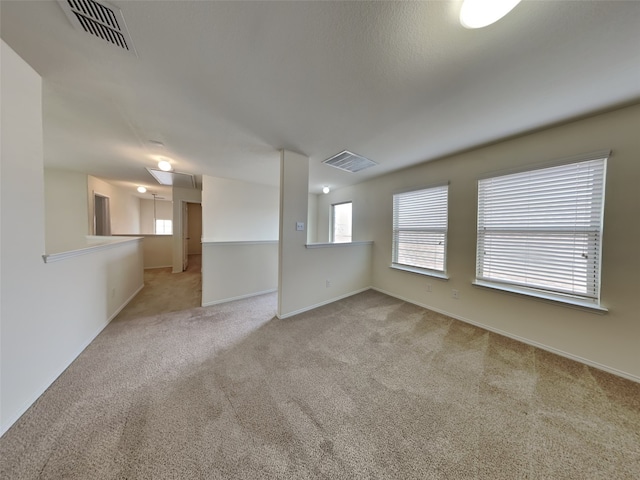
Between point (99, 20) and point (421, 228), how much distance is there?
12.3 feet

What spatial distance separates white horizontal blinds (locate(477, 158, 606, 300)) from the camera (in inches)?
74.3

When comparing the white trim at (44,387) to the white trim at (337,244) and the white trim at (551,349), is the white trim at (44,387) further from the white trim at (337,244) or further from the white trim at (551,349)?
the white trim at (551,349)

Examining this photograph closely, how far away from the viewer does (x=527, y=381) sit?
5.49 feet

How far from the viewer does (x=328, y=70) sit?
1.39 metres

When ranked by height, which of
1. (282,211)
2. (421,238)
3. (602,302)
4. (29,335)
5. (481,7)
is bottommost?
(29,335)

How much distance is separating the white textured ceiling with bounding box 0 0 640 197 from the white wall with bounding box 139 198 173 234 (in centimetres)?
642

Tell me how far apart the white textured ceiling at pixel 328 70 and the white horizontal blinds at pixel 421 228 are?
0.97m

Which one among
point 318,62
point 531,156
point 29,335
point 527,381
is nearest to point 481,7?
point 318,62

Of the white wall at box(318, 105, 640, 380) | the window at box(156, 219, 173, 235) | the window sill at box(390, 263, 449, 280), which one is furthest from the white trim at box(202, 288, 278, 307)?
the window at box(156, 219, 173, 235)

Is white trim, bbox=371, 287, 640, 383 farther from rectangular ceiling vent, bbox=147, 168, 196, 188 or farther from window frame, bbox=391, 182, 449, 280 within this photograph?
rectangular ceiling vent, bbox=147, 168, 196, 188

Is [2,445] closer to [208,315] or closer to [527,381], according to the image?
[208,315]

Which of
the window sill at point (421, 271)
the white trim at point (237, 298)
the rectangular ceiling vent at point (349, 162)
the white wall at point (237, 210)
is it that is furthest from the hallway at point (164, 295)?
the window sill at point (421, 271)

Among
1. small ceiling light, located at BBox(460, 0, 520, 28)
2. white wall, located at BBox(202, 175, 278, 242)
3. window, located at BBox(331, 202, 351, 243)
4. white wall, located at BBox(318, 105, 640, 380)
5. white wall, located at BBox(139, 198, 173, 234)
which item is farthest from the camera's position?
white wall, located at BBox(139, 198, 173, 234)

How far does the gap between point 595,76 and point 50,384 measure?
460 cm
